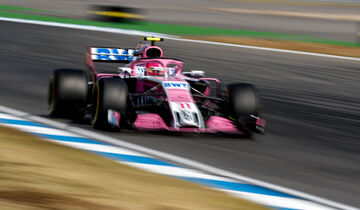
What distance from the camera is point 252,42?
20562 mm

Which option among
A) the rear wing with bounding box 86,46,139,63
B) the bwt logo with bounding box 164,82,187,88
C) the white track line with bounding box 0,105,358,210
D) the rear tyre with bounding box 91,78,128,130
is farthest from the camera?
the rear wing with bounding box 86,46,139,63

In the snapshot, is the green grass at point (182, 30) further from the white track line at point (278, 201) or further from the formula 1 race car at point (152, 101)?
the white track line at point (278, 201)

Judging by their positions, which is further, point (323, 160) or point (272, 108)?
point (272, 108)

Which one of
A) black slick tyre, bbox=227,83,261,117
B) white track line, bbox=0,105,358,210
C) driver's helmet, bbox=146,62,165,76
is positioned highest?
driver's helmet, bbox=146,62,165,76

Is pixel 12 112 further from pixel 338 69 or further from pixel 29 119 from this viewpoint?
pixel 338 69

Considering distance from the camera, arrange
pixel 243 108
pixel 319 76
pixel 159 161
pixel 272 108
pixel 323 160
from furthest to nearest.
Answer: pixel 319 76
pixel 272 108
pixel 243 108
pixel 323 160
pixel 159 161

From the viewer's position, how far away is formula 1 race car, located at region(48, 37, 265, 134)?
789 centimetres

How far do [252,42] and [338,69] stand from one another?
14.2ft

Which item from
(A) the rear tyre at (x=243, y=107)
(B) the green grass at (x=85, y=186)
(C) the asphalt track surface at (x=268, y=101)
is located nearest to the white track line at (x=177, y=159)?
(C) the asphalt track surface at (x=268, y=101)

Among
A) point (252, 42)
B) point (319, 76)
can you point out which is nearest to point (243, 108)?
point (319, 76)

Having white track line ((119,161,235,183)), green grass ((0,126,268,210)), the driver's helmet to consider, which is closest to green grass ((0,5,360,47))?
the driver's helmet

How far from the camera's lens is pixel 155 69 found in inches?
355

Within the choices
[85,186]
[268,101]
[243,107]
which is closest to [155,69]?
[243,107]

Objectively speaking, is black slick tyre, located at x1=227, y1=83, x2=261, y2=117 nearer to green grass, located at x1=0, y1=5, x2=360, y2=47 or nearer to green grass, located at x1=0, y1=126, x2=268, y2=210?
green grass, located at x1=0, y1=126, x2=268, y2=210
